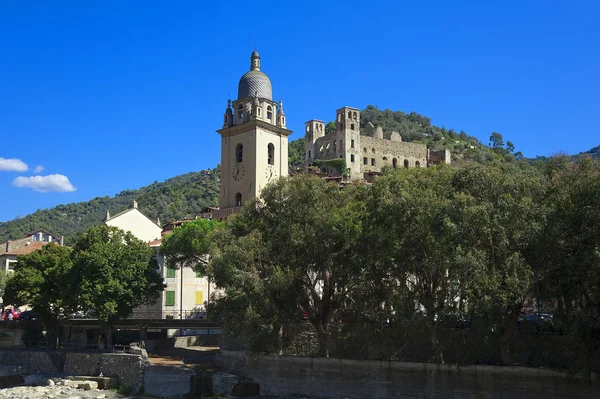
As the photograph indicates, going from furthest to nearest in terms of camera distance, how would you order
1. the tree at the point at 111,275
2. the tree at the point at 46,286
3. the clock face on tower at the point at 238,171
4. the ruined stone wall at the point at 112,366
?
the clock face on tower at the point at 238,171
the tree at the point at 46,286
the tree at the point at 111,275
the ruined stone wall at the point at 112,366

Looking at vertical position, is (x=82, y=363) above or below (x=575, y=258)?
below

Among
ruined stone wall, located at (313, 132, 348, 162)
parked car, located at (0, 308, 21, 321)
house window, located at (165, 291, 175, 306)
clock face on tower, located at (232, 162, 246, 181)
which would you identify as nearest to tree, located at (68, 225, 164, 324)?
house window, located at (165, 291, 175, 306)

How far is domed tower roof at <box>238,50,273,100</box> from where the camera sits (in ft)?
197

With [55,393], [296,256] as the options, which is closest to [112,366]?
[55,393]

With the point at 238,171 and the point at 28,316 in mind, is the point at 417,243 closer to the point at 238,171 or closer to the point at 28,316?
the point at 238,171

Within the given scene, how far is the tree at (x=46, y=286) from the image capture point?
48406mm

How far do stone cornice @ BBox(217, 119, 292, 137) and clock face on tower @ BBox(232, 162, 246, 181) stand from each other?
10.6ft

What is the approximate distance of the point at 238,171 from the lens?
60219mm

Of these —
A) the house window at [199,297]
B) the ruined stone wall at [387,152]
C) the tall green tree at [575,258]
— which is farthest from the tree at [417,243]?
the ruined stone wall at [387,152]

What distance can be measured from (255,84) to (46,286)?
26.1 m

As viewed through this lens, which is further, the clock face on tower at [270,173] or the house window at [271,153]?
the house window at [271,153]

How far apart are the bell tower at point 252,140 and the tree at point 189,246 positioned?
10716mm

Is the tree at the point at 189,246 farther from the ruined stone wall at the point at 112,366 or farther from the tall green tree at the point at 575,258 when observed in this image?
the tall green tree at the point at 575,258

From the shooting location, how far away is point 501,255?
30.3 m
